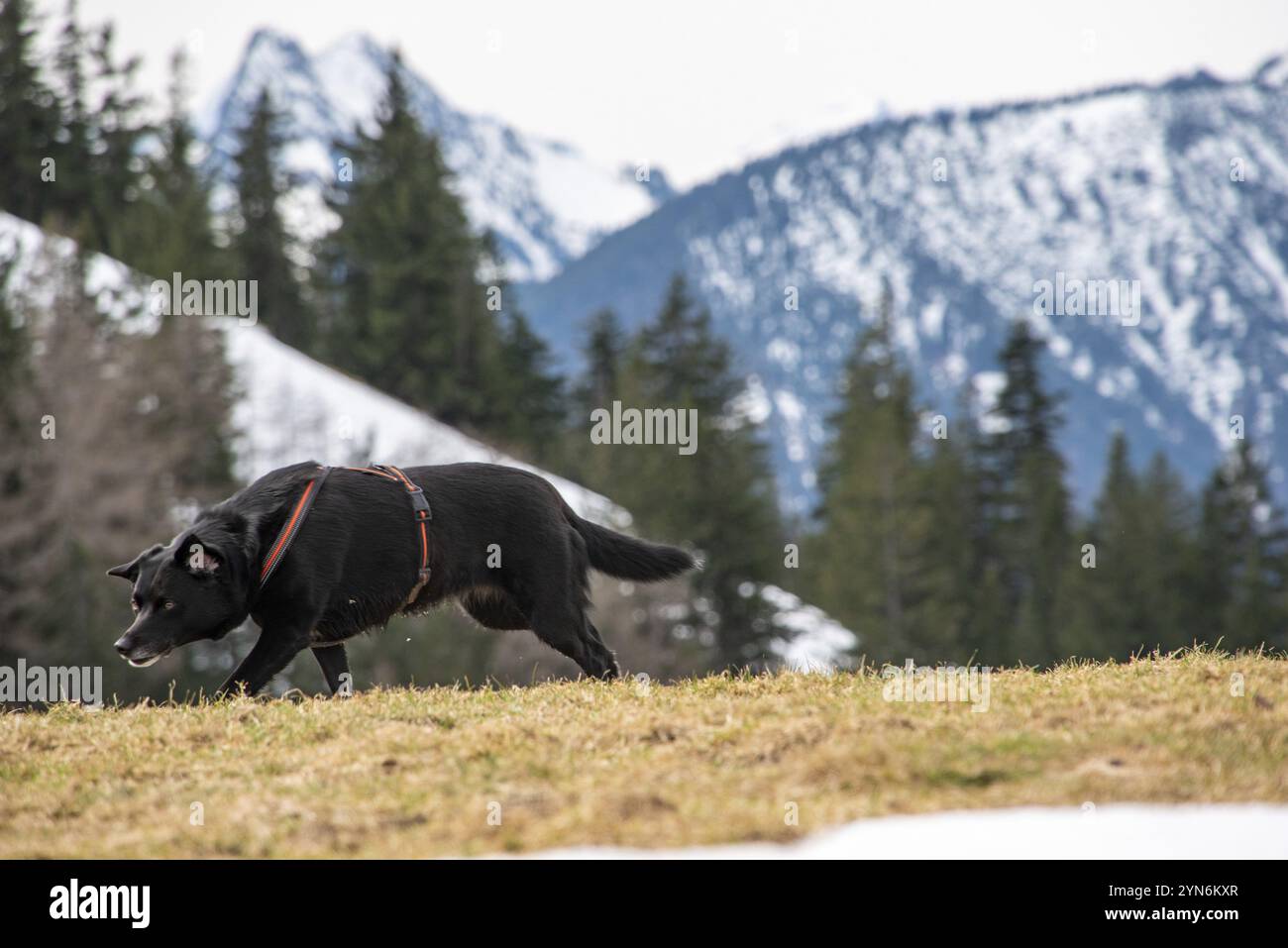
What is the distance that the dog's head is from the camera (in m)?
8.67

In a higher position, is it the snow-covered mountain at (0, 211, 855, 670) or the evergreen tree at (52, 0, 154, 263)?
the evergreen tree at (52, 0, 154, 263)

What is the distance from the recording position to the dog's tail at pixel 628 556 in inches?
403

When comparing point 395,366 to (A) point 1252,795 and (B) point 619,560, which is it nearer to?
(B) point 619,560

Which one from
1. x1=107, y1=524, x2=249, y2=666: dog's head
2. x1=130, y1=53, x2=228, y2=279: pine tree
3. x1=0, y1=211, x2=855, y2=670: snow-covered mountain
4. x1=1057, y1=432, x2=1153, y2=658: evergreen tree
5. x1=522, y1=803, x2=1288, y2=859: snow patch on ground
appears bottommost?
x1=1057, y1=432, x2=1153, y2=658: evergreen tree

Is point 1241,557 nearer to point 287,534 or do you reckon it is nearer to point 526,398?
point 526,398

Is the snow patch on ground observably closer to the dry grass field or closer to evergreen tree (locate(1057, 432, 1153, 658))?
the dry grass field

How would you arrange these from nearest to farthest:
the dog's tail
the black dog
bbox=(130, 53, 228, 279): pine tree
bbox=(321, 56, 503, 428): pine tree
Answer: the black dog → the dog's tail → bbox=(130, 53, 228, 279): pine tree → bbox=(321, 56, 503, 428): pine tree

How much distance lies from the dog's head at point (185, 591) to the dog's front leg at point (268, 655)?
30 cm

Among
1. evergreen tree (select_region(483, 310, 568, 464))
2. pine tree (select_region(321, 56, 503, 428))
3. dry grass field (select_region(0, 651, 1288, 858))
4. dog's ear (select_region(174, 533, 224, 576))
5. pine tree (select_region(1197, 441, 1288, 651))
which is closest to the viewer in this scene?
dry grass field (select_region(0, 651, 1288, 858))

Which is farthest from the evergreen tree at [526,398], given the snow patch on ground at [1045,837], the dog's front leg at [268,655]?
the snow patch on ground at [1045,837]

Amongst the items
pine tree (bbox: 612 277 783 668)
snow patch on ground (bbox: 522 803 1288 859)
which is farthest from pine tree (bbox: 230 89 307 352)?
snow patch on ground (bbox: 522 803 1288 859)

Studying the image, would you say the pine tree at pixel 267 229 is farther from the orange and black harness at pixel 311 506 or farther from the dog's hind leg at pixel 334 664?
the orange and black harness at pixel 311 506

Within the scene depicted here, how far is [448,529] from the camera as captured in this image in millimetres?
9531

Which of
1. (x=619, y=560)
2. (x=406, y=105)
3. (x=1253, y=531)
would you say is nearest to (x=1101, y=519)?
(x=1253, y=531)
